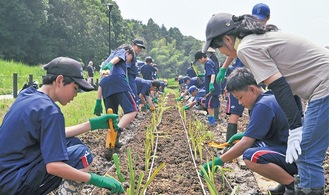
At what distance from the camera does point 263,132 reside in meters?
2.84

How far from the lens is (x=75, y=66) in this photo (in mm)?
2361

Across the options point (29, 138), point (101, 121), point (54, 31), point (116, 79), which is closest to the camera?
point (29, 138)

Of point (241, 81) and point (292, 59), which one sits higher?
point (292, 59)

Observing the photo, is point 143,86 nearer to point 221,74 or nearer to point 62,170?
point 221,74

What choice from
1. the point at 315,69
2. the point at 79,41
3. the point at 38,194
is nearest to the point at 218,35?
the point at 315,69

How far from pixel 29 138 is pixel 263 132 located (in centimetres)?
170

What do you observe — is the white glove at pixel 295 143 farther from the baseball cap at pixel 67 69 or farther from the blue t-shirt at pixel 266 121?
the baseball cap at pixel 67 69

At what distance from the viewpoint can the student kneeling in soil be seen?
280 centimetres

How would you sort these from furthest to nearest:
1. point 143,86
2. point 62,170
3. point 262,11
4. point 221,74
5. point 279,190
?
point 143,86
point 221,74
point 262,11
point 279,190
point 62,170

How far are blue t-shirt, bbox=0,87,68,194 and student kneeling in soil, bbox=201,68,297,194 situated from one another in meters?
1.43

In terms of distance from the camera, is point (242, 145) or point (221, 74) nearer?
point (242, 145)

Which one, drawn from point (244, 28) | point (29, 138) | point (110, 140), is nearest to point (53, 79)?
point (29, 138)

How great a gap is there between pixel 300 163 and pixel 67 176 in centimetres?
142

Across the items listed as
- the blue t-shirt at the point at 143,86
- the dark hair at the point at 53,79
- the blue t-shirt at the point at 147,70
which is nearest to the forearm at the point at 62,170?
the dark hair at the point at 53,79
